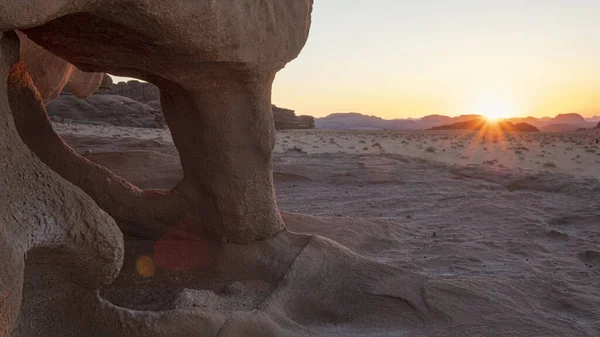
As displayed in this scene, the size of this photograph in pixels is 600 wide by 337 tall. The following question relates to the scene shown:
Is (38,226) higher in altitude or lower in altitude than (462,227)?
higher

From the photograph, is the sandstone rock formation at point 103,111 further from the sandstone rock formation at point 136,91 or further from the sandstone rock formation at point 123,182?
the sandstone rock formation at point 123,182

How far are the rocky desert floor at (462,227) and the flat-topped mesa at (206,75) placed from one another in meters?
1.08

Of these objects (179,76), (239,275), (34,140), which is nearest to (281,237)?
(239,275)

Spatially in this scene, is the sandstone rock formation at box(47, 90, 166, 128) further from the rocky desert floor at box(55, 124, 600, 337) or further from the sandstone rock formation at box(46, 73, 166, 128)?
the rocky desert floor at box(55, 124, 600, 337)

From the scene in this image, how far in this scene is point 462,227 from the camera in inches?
221

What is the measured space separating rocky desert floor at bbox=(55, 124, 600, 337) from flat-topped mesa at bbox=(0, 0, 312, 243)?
108 cm

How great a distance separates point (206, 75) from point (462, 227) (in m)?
3.48

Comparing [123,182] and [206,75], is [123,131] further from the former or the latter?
[206,75]

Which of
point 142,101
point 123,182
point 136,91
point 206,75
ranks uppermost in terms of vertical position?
point 136,91

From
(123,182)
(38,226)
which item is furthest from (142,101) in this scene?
(38,226)

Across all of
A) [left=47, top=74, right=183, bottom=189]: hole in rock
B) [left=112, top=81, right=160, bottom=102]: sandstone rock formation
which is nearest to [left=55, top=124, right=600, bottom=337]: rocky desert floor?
[left=47, top=74, right=183, bottom=189]: hole in rock

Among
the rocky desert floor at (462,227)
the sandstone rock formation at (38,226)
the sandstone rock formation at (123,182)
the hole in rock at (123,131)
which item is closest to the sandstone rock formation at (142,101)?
the hole in rock at (123,131)

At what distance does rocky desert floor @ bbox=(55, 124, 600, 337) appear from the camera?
3.29 meters

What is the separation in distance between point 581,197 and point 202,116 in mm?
5644
